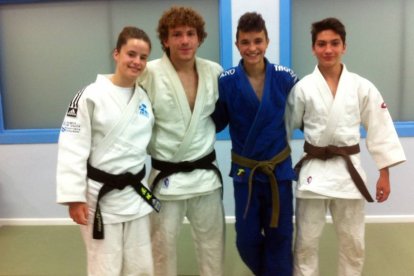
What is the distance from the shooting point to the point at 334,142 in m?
1.97

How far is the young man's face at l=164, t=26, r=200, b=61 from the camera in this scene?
1.93 metres

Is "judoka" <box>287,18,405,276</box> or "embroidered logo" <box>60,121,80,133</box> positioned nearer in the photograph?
"embroidered logo" <box>60,121,80,133</box>

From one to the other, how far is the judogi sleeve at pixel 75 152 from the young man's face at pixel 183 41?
0.53 meters

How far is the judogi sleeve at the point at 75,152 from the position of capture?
169cm

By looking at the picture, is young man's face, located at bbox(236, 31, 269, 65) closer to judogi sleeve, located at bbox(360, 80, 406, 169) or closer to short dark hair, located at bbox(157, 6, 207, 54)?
short dark hair, located at bbox(157, 6, 207, 54)

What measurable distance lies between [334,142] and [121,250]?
1.19m

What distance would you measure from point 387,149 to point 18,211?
311 cm

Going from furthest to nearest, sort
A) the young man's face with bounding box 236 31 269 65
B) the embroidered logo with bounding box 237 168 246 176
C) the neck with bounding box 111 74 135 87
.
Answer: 1. the embroidered logo with bounding box 237 168 246 176
2. the young man's face with bounding box 236 31 269 65
3. the neck with bounding box 111 74 135 87

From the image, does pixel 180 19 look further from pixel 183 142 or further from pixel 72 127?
pixel 72 127

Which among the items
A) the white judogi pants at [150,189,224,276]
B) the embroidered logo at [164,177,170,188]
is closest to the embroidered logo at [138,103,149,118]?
the embroidered logo at [164,177,170,188]

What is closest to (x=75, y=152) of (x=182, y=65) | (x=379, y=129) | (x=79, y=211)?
(x=79, y=211)

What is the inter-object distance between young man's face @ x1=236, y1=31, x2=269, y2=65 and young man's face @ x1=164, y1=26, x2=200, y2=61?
243 mm

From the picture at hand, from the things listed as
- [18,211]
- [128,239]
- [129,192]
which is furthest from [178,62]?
[18,211]

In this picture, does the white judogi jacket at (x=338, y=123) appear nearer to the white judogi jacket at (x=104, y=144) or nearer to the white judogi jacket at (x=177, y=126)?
the white judogi jacket at (x=177, y=126)
